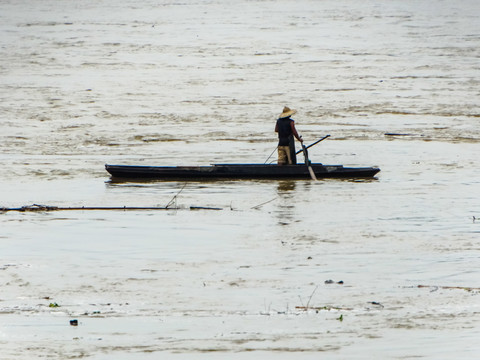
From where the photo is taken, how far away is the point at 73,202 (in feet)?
61.5

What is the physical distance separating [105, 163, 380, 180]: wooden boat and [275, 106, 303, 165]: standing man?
0.37 meters

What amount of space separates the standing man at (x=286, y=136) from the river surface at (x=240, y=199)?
0.54 metres

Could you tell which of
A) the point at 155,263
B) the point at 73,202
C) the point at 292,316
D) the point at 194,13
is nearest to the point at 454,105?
the point at 73,202

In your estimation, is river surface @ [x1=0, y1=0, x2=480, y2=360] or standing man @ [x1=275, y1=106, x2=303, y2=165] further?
standing man @ [x1=275, y1=106, x2=303, y2=165]

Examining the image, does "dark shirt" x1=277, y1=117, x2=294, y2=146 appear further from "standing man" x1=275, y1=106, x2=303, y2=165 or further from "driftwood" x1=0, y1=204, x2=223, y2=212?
"driftwood" x1=0, y1=204, x2=223, y2=212

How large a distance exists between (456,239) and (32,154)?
1220 cm

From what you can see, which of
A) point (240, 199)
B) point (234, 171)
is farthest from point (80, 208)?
point (234, 171)

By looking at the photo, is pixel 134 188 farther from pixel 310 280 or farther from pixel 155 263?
pixel 310 280

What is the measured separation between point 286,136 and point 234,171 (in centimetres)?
123

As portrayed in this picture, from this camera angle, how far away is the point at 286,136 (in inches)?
808

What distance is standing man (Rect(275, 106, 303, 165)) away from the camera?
66.9 ft

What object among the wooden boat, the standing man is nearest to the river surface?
the wooden boat

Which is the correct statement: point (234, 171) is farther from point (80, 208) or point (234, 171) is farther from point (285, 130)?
point (80, 208)

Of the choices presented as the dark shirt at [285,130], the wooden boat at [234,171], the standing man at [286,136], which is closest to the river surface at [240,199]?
the wooden boat at [234,171]
